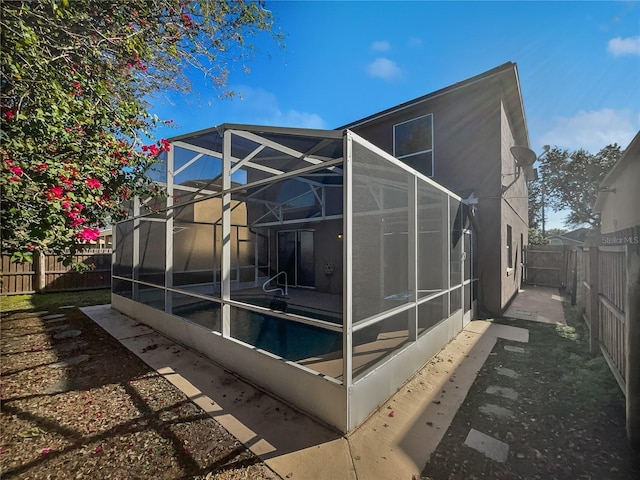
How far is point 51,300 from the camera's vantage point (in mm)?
8680

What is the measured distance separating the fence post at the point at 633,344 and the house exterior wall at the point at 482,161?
4009mm

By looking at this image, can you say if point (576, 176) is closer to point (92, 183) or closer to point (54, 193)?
point (92, 183)

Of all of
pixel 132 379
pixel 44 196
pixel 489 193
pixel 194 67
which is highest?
pixel 194 67

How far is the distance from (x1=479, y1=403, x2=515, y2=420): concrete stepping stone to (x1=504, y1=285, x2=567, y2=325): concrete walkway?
4.37 meters

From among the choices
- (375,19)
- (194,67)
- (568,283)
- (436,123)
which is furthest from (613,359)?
(568,283)

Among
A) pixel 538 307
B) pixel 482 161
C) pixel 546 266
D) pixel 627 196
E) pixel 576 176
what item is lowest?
pixel 538 307

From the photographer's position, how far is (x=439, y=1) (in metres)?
5.29

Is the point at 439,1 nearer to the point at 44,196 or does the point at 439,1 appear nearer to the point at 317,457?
the point at 44,196

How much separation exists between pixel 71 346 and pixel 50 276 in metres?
7.46

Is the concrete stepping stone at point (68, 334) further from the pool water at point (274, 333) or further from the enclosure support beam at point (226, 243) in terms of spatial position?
the enclosure support beam at point (226, 243)

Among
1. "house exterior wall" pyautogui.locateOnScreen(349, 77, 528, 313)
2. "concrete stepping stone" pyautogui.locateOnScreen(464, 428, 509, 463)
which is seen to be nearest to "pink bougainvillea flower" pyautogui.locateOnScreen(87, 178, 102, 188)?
"concrete stepping stone" pyautogui.locateOnScreen(464, 428, 509, 463)

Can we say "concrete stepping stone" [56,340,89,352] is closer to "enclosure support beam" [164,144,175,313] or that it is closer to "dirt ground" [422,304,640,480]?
"enclosure support beam" [164,144,175,313]

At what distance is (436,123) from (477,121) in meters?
0.99

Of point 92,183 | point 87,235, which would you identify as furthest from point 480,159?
point 87,235
